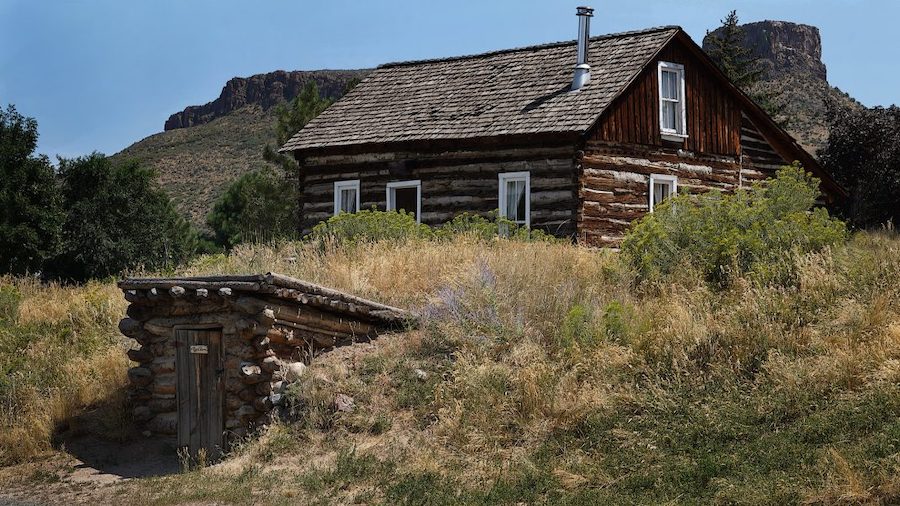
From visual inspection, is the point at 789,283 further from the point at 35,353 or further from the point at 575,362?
the point at 35,353

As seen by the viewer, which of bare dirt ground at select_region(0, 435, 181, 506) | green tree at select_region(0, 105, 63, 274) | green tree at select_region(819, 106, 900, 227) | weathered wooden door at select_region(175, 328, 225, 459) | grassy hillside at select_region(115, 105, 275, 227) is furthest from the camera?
grassy hillside at select_region(115, 105, 275, 227)

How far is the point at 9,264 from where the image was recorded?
34.9 m

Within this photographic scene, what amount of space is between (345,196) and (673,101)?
774cm

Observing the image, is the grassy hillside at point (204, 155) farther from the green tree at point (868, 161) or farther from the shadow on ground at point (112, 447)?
the shadow on ground at point (112, 447)

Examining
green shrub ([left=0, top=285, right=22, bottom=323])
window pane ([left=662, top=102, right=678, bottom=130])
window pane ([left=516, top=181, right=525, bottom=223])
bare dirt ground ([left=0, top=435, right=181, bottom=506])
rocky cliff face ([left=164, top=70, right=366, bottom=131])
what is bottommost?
bare dirt ground ([left=0, top=435, right=181, bottom=506])

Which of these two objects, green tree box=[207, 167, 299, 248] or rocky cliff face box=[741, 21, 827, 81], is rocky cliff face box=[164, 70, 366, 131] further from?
green tree box=[207, 167, 299, 248]

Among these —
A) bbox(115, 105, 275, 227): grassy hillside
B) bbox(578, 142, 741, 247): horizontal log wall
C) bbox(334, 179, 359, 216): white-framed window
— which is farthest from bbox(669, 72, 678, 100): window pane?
bbox(115, 105, 275, 227): grassy hillside

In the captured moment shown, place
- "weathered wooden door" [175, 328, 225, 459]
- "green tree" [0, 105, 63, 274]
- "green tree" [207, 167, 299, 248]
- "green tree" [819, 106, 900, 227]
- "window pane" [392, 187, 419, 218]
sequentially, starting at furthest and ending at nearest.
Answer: "green tree" [207, 167, 299, 248]
"green tree" [0, 105, 63, 274]
"green tree" [819, 106, 900, 227]
"window pane" [392, 187, 419, 218]
"weathered wooden door" [175, 328, 225, 459]

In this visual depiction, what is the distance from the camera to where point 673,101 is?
2294 cm

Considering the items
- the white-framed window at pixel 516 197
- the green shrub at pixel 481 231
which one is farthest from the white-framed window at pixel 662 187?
the green shrub at pixel 481 231

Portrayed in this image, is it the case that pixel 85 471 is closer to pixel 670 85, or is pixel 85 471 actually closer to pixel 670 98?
pixel 670 98

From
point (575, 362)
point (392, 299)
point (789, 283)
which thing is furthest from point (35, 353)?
point (789, 283)

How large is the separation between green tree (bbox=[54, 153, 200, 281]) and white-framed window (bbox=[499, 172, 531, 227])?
1959cm

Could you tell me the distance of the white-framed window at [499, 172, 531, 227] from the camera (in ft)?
71.1
